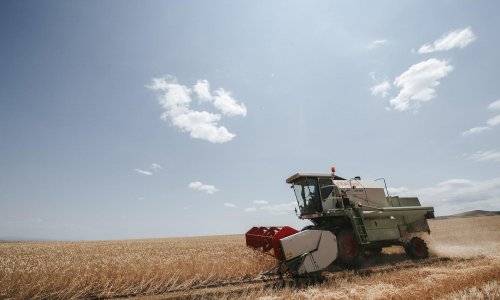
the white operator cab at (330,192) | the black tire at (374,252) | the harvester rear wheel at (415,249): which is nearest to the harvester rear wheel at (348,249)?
the white operator cab at (330,192)

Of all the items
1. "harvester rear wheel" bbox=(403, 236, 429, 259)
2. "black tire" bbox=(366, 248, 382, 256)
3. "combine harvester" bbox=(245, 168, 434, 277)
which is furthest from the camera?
"black tire" bbox=(366, 248, 382, 256)

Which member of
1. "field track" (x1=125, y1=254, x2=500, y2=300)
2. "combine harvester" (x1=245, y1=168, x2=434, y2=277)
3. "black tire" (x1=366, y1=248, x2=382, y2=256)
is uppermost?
"combine harvester" (x1=245, y1=168, x2=434, y2=277)

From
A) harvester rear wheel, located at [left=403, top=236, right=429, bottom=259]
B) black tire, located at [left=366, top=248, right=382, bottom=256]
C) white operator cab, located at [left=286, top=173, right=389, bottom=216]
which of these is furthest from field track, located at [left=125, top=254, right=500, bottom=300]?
white operator cab, located at [left=286, top=173, right=389, bottom=216]

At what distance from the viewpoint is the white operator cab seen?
31.8ft

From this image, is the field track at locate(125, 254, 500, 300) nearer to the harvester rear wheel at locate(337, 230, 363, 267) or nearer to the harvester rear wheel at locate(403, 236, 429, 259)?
the harvester rear wheel at locate(337, 230, 363, 267)

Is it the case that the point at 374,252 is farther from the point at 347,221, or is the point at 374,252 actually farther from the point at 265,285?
the point at 265,285

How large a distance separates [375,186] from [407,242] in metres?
2.10

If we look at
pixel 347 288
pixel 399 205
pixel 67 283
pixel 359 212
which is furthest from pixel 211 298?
pixel 399 205

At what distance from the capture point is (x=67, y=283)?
6.23 meters

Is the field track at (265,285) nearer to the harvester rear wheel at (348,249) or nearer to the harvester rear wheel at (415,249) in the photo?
the harvester rear wheel at (348,249)

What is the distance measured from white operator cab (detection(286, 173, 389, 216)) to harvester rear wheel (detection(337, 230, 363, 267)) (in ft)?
2.88

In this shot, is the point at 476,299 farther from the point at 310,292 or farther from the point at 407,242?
the point at 407,242

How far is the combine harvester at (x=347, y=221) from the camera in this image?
7636mm

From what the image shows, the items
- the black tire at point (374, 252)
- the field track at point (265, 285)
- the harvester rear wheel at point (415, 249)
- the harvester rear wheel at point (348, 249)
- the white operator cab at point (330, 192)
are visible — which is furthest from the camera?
the black tire at point (374, 252)
